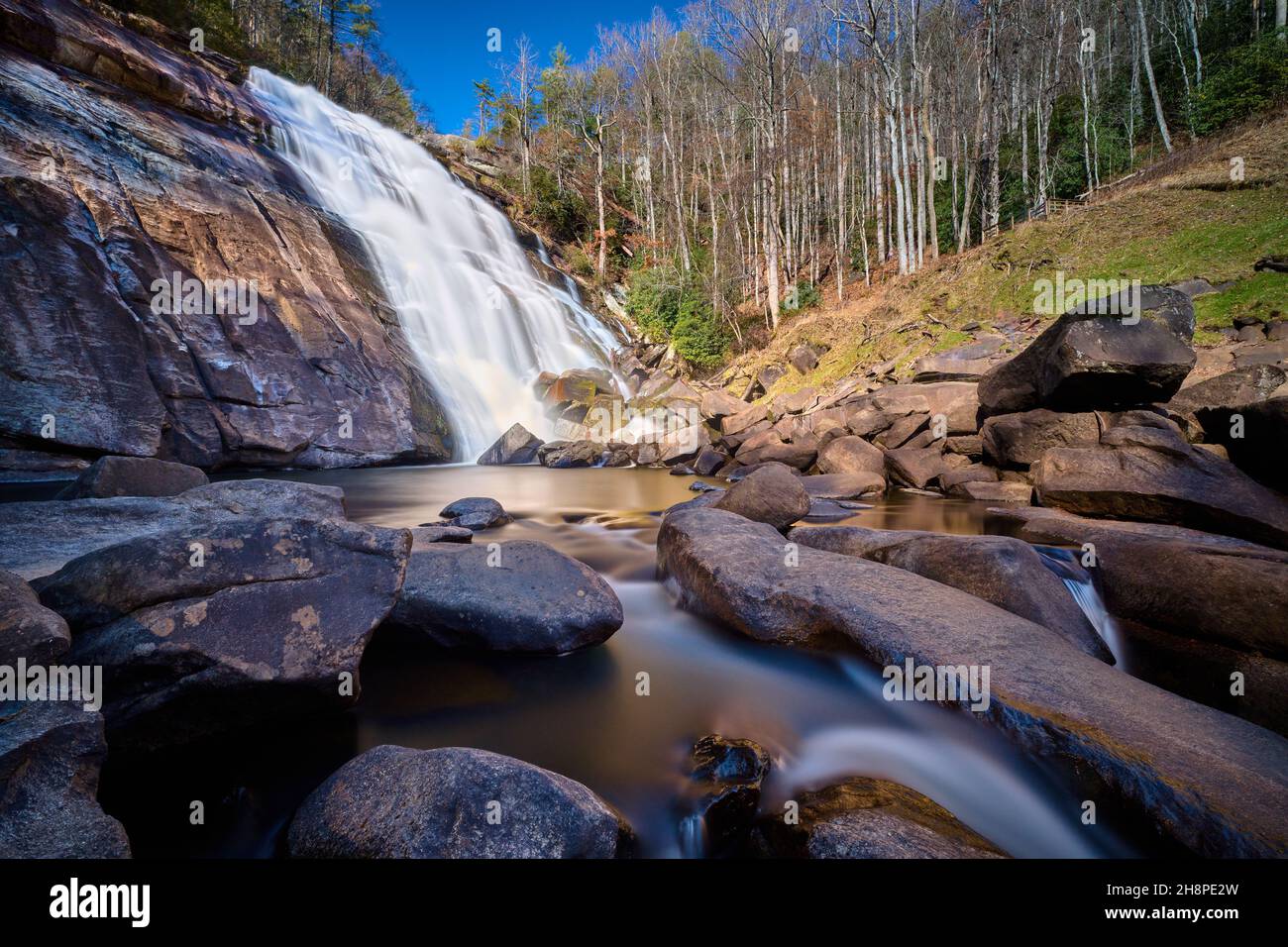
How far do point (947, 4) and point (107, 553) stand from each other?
32.9 meters

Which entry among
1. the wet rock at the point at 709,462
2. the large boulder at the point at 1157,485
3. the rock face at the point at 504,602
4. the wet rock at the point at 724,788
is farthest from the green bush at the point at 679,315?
the wet rock at the point at 724,788

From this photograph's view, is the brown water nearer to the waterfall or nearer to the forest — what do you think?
the waterfall

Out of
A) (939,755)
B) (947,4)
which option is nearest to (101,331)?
(939,755)

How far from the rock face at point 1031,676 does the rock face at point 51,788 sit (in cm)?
356

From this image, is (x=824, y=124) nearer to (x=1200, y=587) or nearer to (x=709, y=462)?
(x=709, y=462)

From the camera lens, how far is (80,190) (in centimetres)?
1002

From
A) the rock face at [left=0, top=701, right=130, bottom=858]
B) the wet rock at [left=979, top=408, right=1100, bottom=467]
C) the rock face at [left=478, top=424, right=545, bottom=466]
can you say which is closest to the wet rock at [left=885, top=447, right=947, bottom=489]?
the wet rock at [left=979, top=408, right=1100, bottom=467]

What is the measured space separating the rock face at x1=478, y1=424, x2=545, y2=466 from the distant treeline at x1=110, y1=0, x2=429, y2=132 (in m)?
20.8

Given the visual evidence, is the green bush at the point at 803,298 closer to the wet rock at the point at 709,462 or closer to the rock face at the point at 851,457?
the wet rock at the point at 709,462

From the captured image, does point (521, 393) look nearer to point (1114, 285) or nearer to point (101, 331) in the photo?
point (101, 331)

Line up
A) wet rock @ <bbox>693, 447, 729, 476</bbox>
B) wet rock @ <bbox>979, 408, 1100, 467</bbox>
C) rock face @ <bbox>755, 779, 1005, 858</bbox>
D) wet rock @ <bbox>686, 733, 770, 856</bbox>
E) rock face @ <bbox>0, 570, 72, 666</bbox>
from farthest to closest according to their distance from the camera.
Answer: wet rock @ <bbox>693, 447, 729, 476</bbox>, wet rock @ <bbox>979, 408, 1100, 467</bbox>, wet rock @ <bbox>686, 733, 770, 856</bbox>, rock face @ <bbox>755, 779, 1005, 858</bbox>, rock face @ <bbox>0, 570, 72, 666</bbox>

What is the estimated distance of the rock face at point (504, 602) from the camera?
3617 mm

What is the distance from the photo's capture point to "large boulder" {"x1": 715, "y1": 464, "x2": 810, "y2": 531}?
6.98m

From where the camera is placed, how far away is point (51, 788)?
5.18 feet
